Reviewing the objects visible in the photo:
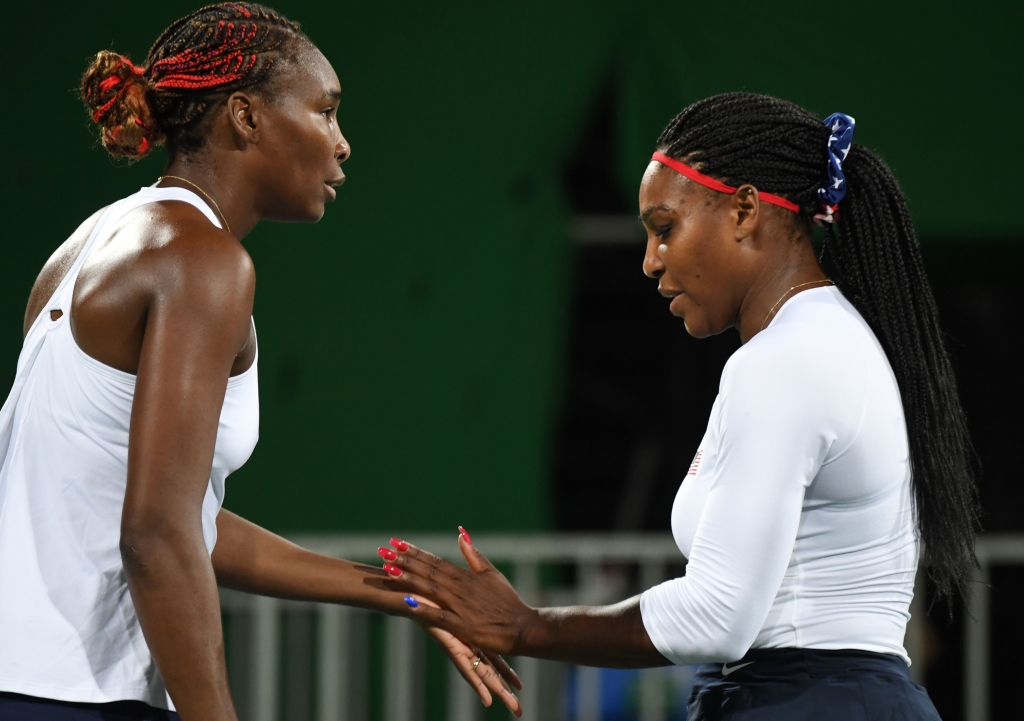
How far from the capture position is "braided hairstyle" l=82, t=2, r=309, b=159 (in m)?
1.61

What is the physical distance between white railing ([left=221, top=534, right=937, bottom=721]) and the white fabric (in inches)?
87.3

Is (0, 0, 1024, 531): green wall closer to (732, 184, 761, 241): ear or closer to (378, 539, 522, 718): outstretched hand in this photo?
(378, 539, 522, 718): outstretched hand

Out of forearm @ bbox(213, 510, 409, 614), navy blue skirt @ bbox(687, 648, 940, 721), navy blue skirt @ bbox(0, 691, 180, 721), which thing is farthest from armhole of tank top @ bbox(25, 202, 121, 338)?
navy blue skirt @ bbox(687, 648, 940, 721)

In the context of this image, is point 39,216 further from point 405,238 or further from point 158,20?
point 405,238

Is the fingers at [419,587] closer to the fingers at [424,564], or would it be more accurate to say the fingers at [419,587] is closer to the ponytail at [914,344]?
the fingers at [424,564]

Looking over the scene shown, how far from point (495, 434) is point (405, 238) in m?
0.80

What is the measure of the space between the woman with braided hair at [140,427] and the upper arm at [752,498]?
0.62m

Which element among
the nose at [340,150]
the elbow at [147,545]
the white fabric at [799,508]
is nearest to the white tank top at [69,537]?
the elbow at [147,545]

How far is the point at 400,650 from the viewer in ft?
12.9

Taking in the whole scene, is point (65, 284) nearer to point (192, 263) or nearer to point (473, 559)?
point (192, 263)

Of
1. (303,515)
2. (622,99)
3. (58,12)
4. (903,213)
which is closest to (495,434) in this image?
(303,515)

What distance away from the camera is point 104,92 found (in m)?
1.65

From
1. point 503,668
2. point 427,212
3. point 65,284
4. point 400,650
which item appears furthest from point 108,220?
point 427,212

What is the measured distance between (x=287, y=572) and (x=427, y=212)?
2.52 meters
